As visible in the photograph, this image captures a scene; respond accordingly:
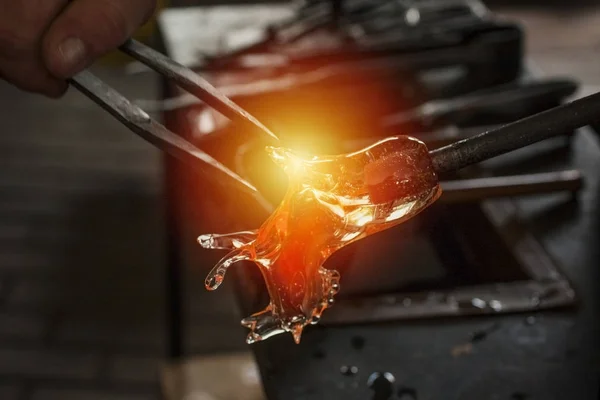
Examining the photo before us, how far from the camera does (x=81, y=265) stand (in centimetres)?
188

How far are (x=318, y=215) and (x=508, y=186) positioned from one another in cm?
37

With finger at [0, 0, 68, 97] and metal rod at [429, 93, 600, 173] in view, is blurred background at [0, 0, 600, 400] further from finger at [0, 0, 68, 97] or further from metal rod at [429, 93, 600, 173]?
metal rod at [429, 93, 600, 173]

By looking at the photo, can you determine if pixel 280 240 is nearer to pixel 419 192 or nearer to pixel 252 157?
pixel 419 192

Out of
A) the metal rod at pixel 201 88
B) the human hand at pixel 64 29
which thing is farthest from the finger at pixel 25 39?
the metal rod at pixel 201 88

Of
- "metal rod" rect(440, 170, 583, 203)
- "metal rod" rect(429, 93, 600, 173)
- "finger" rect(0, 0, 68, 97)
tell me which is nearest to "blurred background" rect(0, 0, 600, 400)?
"finger" rect(0, 0, 68, 97)

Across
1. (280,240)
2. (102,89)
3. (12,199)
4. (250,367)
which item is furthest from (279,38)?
(12,199)

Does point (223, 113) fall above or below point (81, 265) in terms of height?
below

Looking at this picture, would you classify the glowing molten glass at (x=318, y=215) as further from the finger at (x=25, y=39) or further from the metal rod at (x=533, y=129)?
the finger at (x=25, y=39)

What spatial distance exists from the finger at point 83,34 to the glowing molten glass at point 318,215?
24 cm

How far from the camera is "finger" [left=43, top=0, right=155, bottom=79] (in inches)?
28.1

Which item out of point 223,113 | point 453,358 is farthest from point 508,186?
point 223,113

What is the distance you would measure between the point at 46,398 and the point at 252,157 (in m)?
0.86

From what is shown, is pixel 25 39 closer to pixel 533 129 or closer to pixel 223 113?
pixel 223 113

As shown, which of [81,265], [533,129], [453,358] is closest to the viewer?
[533,129]
